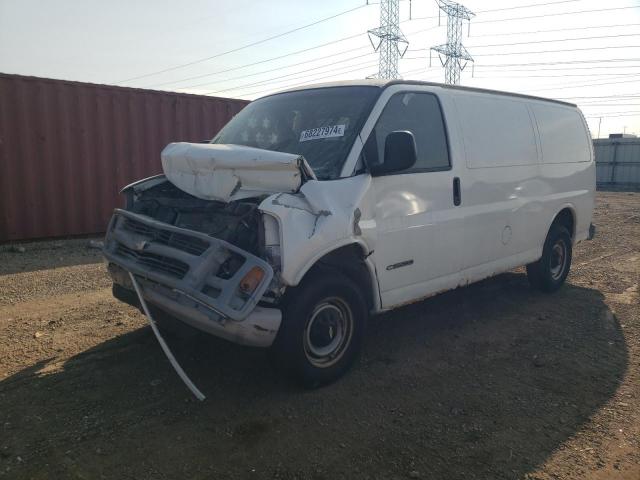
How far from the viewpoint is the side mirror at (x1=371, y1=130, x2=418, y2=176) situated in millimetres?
3812

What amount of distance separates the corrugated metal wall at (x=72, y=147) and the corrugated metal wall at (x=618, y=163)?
94.7 ft

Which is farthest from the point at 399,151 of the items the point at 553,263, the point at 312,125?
the point at 553,263

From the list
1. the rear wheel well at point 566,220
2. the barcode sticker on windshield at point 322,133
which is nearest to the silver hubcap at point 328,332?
the barcode sticker on windshield at point 322,133

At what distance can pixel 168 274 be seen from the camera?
133 inches

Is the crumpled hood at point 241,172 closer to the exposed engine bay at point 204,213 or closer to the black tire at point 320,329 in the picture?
the exposed engine bay at point 204,213

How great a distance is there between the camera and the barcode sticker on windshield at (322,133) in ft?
13.2

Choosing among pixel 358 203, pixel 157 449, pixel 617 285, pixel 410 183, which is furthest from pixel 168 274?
pixel 617 285

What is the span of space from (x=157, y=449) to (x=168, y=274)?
40.3 inches

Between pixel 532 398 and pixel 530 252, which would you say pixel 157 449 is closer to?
pixel 532 398

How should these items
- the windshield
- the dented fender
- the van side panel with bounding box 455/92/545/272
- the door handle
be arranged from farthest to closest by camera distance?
the van side panel with bounding box 455/92/545/272 < the door handle < the windshield < the dented fender

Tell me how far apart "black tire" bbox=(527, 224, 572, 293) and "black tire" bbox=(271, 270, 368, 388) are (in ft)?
10.8

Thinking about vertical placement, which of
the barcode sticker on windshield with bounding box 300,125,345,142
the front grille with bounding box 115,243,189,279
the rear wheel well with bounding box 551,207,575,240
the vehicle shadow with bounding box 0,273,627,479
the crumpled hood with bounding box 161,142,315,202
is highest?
the barcode sticker on windshield with bounding box 300,125,345,142

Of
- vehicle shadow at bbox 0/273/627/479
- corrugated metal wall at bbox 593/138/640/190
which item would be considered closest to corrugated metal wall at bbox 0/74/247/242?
vehicle shadow at bbox 0/273/627/479

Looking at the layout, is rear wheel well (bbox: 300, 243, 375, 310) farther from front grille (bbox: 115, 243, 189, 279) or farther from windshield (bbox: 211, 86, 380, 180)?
front grille (bbox: 115, 243, 189, 279)
